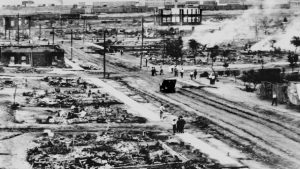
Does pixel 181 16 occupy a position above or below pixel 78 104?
above

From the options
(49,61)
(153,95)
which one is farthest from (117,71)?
(153,95)

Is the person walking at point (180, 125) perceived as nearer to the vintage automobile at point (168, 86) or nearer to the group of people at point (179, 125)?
the group of people at point (179, 125)

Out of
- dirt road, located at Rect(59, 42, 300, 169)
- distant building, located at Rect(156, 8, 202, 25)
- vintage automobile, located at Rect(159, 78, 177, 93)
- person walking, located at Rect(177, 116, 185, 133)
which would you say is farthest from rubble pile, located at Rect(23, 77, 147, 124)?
distant building, located at Rect(156, 8, 202, 25)

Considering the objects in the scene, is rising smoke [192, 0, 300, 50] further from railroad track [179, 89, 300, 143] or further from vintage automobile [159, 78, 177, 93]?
railroad track [179, 89, 300, 143]

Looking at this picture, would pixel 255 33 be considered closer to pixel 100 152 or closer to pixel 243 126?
pixel 243 126

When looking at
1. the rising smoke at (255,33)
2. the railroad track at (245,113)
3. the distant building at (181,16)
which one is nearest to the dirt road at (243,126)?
the railroad track at (245,113)

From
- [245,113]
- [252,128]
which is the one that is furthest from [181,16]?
[252,128]

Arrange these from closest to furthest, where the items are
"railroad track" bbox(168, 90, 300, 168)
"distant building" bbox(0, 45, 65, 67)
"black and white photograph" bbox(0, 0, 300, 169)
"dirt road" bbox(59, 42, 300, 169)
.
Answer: "black and white photograph" bbox(0, 0, 300, 169) < "dirt road" bbox(59, 42, 300, 169) < "railroad track" bbox(168, 90, 300, 168) < "distant building" bbox(0, 45, 65, 67)

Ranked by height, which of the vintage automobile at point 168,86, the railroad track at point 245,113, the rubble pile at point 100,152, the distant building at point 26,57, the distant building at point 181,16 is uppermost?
the distant building at point 181,16
